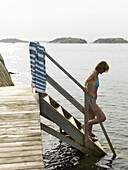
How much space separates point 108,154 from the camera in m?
8.74

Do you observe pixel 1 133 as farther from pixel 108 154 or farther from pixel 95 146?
pixel 108 154

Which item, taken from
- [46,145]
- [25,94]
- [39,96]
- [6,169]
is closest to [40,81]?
[39,96]

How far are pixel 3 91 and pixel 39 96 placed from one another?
7.31 feet

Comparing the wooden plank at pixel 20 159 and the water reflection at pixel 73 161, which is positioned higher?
the wooden plank at pixel 20 159

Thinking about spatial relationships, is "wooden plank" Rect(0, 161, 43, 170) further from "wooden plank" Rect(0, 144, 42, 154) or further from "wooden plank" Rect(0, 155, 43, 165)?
"wooden plank" Rect(0, 144, 42, 154)

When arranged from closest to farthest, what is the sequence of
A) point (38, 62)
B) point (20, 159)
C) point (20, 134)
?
1. point (20, 159)
2. point (20, 134)
3. point (38, 62)

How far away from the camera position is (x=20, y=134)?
4902 mm

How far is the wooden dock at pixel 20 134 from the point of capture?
153 inches

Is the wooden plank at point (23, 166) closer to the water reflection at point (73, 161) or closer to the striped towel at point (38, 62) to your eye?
the striped towel at point (38, 62)

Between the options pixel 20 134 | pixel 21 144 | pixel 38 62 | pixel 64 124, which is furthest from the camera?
pixel 64 124

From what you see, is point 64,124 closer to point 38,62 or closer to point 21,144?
point 38,62

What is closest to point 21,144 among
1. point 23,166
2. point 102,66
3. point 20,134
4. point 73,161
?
point 20,134

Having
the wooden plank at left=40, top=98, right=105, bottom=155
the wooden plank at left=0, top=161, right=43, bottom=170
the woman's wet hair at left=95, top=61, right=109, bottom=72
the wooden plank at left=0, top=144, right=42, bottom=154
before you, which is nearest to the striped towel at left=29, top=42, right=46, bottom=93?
the wooden plank at left=40, top=98, right=105, bottom=155

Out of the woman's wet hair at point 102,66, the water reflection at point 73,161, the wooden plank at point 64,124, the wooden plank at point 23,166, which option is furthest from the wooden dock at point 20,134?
the water reflection at point 73,161
